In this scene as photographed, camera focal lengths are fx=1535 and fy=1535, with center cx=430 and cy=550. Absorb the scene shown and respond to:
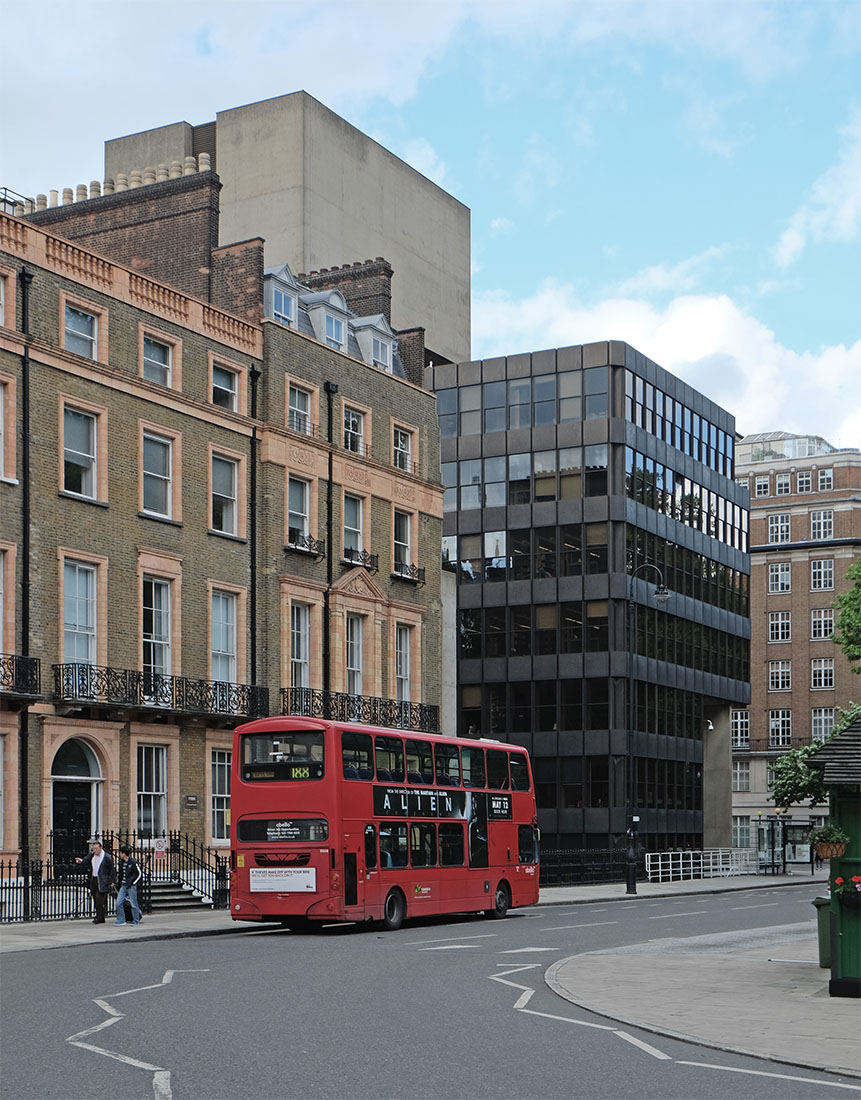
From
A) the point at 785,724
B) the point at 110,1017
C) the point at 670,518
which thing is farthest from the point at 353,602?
the point at 785,724

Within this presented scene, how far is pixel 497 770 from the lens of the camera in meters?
34.3

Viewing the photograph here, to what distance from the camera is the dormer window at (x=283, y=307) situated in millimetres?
45000

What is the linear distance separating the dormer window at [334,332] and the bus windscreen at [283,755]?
20.5m

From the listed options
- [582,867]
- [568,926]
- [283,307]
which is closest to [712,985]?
[568,926]

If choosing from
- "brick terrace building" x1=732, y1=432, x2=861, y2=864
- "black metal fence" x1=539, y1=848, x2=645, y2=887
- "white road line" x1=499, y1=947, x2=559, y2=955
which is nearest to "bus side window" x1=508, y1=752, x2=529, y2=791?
"white road line" x1=499, y1=947, x2=559, y2=955

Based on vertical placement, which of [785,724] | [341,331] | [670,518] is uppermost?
[341,331]

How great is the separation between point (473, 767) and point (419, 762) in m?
2.48

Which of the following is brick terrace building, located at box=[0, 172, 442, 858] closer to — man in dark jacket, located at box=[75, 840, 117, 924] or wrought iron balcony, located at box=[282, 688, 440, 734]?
wrought iron balcony, located at box=[282, 688, 440, 734]

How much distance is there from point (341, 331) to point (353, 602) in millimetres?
8683

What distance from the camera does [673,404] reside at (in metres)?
69.4

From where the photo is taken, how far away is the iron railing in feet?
172

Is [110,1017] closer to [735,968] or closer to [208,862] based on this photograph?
[735,968]

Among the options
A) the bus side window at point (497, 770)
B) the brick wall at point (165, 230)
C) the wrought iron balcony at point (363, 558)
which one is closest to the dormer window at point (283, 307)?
the brick wall at point (165, 230)

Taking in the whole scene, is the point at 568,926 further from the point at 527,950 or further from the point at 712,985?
the point at 712,985
